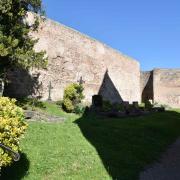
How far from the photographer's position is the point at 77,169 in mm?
8422

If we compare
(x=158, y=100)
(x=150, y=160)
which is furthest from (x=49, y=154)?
(x=158, y=100)

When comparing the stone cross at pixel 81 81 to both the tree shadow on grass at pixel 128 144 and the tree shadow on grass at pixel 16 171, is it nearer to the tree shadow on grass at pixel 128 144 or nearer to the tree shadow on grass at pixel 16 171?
the tree shadow on grass at pixel 128 144

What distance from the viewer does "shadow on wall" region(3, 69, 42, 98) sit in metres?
18.3

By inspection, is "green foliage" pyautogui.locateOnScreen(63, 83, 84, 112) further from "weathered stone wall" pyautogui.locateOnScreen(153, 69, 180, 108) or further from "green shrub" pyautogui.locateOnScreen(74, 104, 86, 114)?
"weathered stone wall" pyautogui.locateOnScreen(153, 69, 180, 108)

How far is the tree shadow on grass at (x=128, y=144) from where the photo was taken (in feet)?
29.5

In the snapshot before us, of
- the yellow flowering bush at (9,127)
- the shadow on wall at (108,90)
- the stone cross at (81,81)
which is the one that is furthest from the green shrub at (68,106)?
the yellow flowering bush at (9,127)

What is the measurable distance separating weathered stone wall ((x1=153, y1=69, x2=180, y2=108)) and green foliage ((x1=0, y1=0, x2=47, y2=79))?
85.1 ft

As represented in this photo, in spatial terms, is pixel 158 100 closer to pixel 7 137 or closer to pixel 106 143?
pixel 106 143

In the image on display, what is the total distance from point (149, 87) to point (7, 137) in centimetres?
3434

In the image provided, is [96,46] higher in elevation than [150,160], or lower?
higher

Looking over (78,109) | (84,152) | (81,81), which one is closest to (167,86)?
(81,81)

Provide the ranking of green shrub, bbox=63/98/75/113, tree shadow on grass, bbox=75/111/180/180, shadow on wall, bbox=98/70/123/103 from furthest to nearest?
1. shadow on wall, bbox=98/70/123/103
2. green shrub, bbox=63/98/75/113
3. tree shadow on grass, bbox=75/111/180/180

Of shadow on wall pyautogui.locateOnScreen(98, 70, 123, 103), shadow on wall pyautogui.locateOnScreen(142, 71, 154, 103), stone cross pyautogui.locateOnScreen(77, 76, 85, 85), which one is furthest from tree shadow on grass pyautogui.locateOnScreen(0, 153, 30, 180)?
shadow on wall pyautogui.locateOnScreen(142, 71, 154, 103)

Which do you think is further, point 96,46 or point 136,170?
point 96,46
